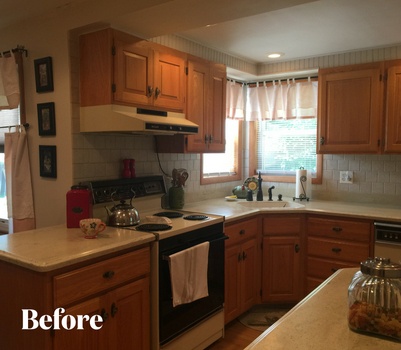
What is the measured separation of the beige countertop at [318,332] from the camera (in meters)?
0.95

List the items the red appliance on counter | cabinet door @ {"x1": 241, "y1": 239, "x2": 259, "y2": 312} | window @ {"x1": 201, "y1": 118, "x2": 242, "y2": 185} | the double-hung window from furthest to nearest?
the double-hung window
window @ {"x1": 201, "y1": 118, "x2": 242, "y2": 185}
cabinet door @ {"x1": 241, "y1": 239, "x2": 259, "y2": 312}
the red appliance on counter

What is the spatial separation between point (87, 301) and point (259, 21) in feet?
7.31

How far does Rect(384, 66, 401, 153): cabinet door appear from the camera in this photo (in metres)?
3.21

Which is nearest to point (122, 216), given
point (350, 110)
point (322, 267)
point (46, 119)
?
point (46, 119)

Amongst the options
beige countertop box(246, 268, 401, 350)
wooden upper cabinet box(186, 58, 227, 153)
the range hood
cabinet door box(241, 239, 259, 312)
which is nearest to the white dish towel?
cabinet door box(241, 239, 259, 312)

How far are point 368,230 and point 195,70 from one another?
1.90m

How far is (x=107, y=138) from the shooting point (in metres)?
2.74

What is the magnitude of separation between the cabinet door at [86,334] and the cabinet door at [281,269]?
1.74 meters

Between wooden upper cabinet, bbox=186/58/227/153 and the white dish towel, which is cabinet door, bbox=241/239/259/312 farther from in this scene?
wooden upper cabinet, bbox=186/58/227/153

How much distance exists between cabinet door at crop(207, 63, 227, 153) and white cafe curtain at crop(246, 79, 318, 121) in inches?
37.0

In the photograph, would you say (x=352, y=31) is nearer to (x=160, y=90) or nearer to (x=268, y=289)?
(x=160, y=90)

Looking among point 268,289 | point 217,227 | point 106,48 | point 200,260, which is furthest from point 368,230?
point 106,48

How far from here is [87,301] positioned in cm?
186

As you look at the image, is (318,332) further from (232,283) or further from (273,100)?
(273,100)
